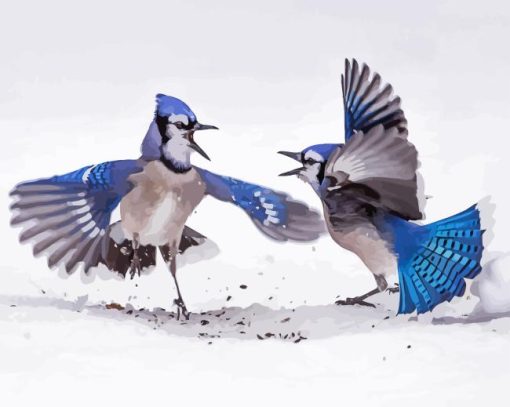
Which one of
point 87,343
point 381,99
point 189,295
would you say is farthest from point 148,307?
point 381,99

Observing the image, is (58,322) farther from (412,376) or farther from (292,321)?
(412,376)

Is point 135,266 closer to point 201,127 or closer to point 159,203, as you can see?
point 159,203

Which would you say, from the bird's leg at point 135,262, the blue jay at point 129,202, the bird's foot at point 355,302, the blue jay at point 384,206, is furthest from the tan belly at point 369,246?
the bird's leg at point 135,262

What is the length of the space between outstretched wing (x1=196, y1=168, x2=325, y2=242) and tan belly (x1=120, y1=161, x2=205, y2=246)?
0.38 ft

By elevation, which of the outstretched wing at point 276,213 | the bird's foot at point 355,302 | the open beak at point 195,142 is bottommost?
the bird's foot at point 355,302

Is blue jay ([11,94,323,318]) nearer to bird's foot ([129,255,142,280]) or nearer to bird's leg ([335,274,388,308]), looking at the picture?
bird's foot ([129,255,142,280])

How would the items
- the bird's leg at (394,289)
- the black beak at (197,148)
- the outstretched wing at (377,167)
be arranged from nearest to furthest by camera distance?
the outstretched wing at (377,167)
the black beak at (197,148)
the bird's leg at (394,289)

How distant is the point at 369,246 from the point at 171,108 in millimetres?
498

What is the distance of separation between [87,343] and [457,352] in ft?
2.35

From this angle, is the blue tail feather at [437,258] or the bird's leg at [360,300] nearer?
the blue tail feather at [437,258]

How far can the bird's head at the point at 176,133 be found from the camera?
8.72 ft

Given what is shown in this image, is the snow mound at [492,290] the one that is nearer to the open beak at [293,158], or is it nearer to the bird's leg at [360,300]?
the bird's leg at [360,300]

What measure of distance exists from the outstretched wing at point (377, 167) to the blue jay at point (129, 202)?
0.29 meters

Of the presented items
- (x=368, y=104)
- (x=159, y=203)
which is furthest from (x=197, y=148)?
(x=368, y=104)
